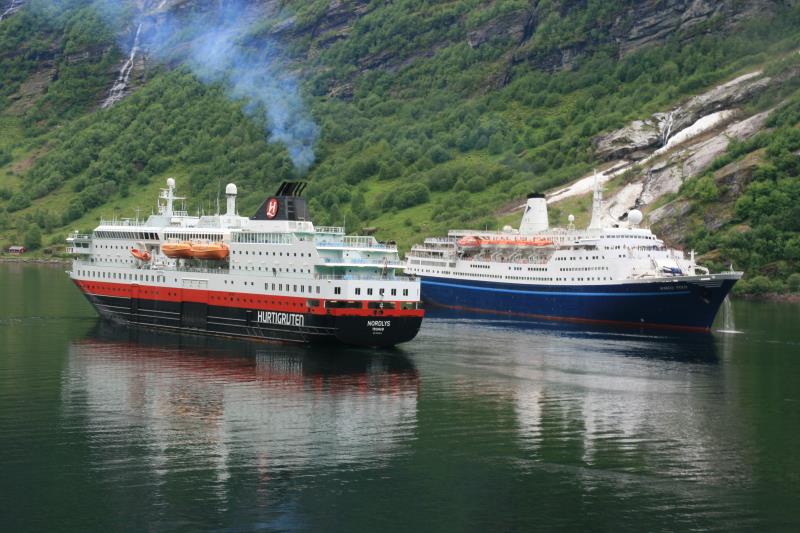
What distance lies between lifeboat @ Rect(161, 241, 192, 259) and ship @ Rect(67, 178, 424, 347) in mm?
108

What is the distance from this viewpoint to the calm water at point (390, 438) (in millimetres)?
40531

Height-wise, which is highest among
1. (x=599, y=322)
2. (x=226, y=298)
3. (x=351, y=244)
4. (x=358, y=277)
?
(x=351, y=244)

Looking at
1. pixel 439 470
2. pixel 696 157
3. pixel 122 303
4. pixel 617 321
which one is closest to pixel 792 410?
pixel 439 470

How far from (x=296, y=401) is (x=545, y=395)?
13991 millimetres

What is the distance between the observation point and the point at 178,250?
287 ft

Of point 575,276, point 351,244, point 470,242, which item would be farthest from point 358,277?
point 470,242

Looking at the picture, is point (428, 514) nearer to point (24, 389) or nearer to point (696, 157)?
point (24, 389)

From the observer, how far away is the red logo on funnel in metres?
83.6

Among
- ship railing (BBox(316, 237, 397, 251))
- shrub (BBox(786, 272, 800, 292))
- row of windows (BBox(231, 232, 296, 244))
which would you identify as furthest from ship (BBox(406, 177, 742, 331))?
row of windows (BBox(231, 232, 296, 244))

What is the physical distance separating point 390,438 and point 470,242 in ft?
264

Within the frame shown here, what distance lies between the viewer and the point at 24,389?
6016 cm

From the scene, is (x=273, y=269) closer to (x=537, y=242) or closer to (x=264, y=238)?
(x=264, y=238)

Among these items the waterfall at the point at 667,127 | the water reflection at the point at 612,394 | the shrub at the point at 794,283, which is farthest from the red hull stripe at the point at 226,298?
the waterfall at the point at 667,127

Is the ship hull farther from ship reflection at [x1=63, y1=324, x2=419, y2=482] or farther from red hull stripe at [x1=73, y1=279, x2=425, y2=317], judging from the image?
ship reflection at [x1=63, y1=324, x2=419, y2=482]
